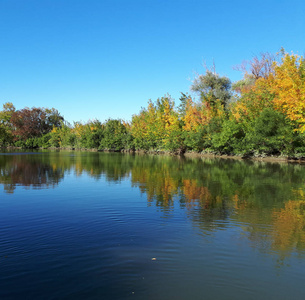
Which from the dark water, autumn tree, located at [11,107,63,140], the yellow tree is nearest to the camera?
the dark water

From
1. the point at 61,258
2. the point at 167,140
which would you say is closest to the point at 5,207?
the point at 61,258

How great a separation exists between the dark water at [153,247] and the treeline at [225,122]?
1873 cm

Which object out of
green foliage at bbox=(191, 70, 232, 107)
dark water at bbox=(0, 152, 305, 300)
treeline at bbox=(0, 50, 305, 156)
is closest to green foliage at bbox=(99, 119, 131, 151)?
treeline at bbox=(0, 50, 305, 156)

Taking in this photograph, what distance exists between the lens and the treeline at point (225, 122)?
98.9 ft

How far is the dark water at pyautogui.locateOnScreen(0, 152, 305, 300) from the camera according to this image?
4.57m

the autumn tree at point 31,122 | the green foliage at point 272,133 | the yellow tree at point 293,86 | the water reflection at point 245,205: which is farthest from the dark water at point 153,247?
the autumn tree at point 31,122

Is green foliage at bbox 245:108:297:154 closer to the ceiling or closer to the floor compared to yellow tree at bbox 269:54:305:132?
closer to the floor

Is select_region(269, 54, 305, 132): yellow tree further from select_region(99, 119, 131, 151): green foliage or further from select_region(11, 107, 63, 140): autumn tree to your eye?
select_region(11, 107, 63, 140): autumn tree

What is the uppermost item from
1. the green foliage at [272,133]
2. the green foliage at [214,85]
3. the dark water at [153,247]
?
the green foliage at [214,85]

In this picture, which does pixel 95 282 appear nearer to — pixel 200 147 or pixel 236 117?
pixel 236 117

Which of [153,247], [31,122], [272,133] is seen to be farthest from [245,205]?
[31,122]

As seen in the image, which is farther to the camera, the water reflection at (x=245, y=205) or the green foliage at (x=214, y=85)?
the green foliage at (x=214, y=85)

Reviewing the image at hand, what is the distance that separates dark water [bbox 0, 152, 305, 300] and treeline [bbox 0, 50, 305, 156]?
61.4 feet

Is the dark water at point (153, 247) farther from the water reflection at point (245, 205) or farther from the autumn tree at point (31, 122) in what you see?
the autumn tree at point (31, 122)
